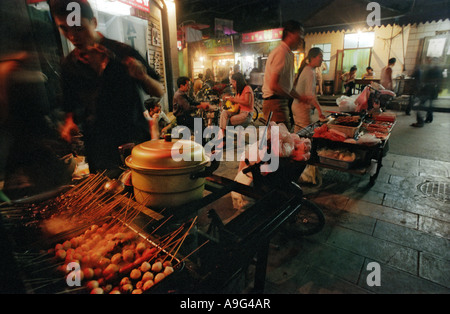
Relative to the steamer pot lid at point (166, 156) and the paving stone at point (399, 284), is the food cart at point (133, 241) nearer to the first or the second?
the steamer pot lid at point (166, 156)

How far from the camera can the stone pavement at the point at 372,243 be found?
2604mm

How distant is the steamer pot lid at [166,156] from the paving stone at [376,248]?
2546mm

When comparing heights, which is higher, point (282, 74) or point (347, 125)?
point (282, 74)

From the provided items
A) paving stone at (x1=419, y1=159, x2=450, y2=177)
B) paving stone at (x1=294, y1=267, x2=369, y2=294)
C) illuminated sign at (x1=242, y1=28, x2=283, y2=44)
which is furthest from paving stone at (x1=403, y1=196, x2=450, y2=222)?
illuminated sign at (x1=242, y1=28, x2=283, y2=44)

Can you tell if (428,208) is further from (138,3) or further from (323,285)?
(138,3)

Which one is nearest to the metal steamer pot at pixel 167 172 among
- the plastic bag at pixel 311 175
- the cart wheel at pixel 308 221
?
the cart wheel at pixel 308 221

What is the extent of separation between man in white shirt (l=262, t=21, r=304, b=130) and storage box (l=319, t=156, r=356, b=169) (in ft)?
3.61

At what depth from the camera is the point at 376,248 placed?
10.2 ft

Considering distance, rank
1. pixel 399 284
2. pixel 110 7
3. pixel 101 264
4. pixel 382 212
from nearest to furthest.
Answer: pixel 101 264
pixel 399 284
pixel 382 212
pixel 110 7

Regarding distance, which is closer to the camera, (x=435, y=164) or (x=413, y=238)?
(x=413, y=238)

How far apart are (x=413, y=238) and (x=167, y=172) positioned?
3619 mm

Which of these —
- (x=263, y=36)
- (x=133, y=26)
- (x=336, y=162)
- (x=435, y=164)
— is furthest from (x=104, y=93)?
(x=263, y=36)
